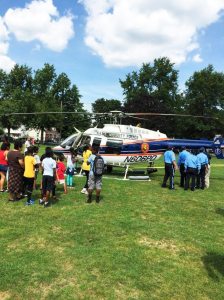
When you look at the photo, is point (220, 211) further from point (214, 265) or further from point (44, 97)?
point (44, 97)

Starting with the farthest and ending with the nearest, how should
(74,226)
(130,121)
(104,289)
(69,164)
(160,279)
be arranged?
(130,121) → (69,164) → (74,226) → (160,279) → (104,289)

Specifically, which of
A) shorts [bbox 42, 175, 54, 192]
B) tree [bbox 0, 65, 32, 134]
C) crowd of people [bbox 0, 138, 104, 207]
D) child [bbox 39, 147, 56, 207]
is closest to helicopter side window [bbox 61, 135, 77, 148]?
crowd of people [bbox 0, 138, 104, 207]

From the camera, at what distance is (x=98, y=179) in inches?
472

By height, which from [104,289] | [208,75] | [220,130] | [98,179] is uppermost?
[208,75]

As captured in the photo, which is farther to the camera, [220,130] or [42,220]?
[220,130]

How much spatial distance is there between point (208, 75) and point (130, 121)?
2355 centimetres

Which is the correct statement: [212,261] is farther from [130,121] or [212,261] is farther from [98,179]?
[130,121]

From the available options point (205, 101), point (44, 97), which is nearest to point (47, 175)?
point (205, 101)

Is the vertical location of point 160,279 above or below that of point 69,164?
below

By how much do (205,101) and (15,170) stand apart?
62979 mm

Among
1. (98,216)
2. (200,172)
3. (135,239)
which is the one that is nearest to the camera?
(135,239)

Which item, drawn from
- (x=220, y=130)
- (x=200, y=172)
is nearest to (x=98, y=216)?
(x=200, y=172)

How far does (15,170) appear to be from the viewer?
11594 mm

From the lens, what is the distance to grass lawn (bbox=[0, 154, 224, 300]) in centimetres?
636
